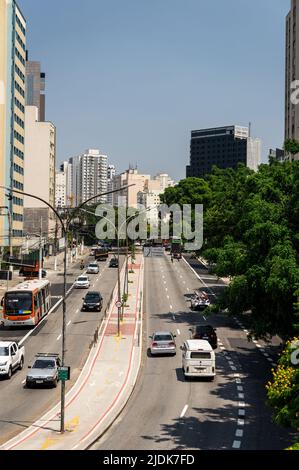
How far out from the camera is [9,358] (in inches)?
1496

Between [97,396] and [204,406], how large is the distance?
18.2 ft

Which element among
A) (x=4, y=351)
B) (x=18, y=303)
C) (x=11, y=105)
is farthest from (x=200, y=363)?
(x=11, y=105)

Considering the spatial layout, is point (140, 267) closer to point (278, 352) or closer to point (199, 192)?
point (199, 192)

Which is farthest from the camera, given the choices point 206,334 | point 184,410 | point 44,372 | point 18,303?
point 18,303

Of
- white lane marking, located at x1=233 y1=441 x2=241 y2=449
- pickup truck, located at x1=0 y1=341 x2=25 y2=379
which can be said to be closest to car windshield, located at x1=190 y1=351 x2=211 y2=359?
pickup truck, located at x1=0 y1=341 x2=25 y2=379

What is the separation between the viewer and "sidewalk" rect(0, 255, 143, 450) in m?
25.5

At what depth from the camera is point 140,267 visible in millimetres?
108375

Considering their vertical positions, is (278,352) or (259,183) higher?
(259,183)

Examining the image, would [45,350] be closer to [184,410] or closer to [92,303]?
[92,303]

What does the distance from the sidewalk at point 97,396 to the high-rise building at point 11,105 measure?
49.0 metres

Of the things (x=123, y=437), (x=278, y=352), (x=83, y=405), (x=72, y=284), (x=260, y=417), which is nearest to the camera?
(x=123, y=437)

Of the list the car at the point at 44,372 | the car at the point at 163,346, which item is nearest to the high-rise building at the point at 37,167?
the car at the point at 163,346

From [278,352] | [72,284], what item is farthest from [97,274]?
[278,352]

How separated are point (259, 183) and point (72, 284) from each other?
1769 inches
